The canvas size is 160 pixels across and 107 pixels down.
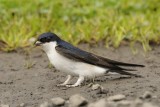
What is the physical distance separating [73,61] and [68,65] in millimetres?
66

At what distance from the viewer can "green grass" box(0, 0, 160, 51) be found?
24.2 feet

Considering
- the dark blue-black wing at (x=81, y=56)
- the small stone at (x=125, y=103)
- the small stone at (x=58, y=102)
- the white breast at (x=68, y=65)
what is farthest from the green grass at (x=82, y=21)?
the small stone at (x=125, y=103)

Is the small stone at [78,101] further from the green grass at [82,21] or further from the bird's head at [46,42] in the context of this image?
the green grass at [82,21]

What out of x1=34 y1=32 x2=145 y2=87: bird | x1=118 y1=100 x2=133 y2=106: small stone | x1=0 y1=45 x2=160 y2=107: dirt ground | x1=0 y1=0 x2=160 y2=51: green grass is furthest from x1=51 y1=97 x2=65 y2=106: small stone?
x1=0 y1=0 x2=160 y2=51: green grass

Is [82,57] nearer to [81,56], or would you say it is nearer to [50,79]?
[81,56]

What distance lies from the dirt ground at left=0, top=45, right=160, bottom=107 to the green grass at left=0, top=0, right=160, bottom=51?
0.55ft

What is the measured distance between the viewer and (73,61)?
5539 mm

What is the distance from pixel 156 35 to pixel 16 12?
202cm

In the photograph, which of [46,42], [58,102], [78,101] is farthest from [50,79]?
[78,101]

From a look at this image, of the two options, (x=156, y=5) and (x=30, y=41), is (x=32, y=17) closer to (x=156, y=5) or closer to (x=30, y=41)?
(x=30, y=41)

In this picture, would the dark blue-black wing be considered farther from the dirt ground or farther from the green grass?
the green grass

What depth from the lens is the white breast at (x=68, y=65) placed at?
5496 mm

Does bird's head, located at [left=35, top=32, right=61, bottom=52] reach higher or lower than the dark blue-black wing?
higher

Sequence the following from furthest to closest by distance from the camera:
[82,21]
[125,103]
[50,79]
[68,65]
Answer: [82,21], [50,79], [68,65], [125,103]
